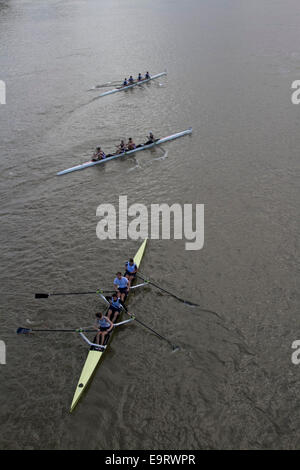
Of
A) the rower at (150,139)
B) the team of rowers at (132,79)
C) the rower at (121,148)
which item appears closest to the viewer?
the rower at (121,148)

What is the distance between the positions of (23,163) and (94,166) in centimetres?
523

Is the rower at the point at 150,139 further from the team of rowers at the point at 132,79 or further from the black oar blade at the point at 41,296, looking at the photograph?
the black oar blade at the point at 41,296

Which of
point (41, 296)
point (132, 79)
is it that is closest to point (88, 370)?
point (41, 296)

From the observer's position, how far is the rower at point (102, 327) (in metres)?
13.3

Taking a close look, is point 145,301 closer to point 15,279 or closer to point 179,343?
point 179,343

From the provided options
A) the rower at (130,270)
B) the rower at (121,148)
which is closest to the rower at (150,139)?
the rower at (121,148)

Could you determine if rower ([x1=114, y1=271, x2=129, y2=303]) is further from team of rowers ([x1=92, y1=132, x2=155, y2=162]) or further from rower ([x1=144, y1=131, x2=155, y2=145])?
rower ([x1=144, y1=131, x2=155, y2=145])

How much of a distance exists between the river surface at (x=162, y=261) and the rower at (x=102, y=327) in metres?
0.55

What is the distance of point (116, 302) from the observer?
46.8ft

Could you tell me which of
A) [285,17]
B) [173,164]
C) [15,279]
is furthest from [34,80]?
[285,17]

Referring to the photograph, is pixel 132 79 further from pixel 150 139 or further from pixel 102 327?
pixel 102 327

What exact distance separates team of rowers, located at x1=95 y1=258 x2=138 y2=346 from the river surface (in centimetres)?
57

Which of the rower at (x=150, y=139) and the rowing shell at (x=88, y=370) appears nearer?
the rowing shell at (x=88, y=370)

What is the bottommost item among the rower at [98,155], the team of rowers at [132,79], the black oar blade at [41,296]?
the black oar blade at [41,296]
